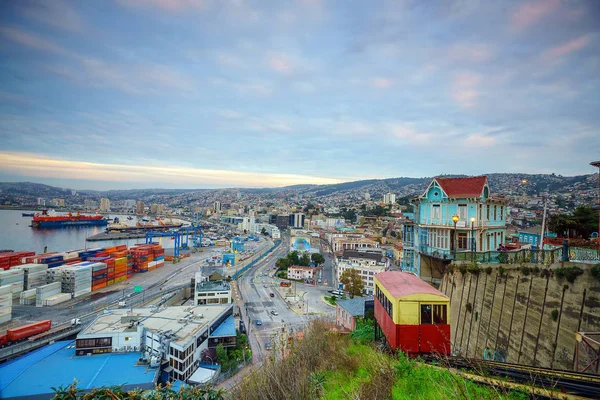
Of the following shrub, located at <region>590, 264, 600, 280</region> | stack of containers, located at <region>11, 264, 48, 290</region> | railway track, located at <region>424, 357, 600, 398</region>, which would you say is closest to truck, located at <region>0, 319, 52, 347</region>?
stack of containers, located at <region>11, 264, 48, 290</region>

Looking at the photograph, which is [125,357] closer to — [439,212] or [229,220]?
[439,212]

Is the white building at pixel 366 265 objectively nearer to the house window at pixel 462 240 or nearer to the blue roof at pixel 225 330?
the blue roof at pixel 225 330

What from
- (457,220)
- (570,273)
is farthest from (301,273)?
(570,273)

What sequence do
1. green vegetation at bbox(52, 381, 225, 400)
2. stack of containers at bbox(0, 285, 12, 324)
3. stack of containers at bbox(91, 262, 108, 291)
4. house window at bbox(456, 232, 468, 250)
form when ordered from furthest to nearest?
stack of containers at bbox(91, 262, 108, 291) < stack of containers at bbox(0, 285, 12, 324) < house window at bbox(456, 232, 468, 250) < green vegetation at bbox(52, 381, 225, 400)

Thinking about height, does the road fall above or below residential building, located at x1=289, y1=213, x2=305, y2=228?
below

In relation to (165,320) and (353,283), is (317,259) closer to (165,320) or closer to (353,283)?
(353,283)

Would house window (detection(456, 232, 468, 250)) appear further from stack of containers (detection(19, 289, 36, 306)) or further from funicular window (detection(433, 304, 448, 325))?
stack of containers (detection(19, 289, 36, 306))

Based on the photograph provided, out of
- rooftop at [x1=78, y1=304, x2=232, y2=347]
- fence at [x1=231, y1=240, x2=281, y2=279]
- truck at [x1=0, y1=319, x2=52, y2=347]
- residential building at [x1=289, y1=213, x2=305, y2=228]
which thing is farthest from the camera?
residential building at [x1=289, y1=213, x2=305, y2=228]

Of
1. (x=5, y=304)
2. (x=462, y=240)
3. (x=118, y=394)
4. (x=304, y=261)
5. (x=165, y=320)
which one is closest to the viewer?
(x=118, y=394)
